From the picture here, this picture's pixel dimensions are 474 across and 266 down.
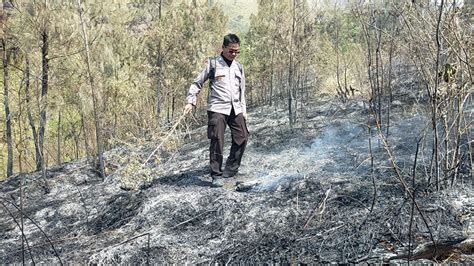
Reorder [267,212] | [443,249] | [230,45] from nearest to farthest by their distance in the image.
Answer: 1. [443,249]
2. [267,212]
3. [230,45]

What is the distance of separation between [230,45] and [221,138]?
2.65 ft

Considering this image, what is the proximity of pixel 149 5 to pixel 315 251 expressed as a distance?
A: 26.0ft

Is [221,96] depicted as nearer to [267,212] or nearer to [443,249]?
[267,212]

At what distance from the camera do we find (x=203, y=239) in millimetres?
2693

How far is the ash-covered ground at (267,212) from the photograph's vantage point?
2344 millimetres

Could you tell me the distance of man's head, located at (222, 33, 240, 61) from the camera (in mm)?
3514

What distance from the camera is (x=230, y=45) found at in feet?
11.6

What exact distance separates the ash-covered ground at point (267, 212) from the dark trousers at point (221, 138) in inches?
6.4

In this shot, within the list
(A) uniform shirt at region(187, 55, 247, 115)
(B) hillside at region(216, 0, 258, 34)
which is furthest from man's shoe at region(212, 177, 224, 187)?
(B) hillside at region(216, 0, 258, 34)

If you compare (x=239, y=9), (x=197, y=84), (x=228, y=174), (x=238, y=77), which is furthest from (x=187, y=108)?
(x=239, y=9)

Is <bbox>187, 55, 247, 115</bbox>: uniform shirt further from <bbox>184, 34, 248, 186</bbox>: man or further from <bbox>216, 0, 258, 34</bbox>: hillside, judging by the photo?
<bbox>216, 0, 258, 34</bbox>: hillside

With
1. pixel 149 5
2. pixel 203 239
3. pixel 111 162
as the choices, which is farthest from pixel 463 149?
pixel 149 5

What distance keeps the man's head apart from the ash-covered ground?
1001mm

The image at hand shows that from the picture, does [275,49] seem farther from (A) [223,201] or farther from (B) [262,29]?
(A) [223,201]
